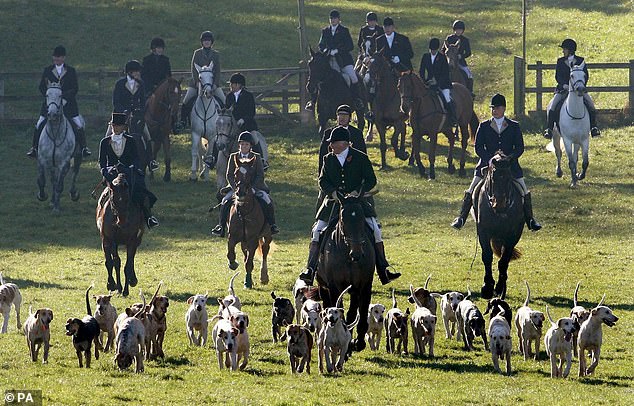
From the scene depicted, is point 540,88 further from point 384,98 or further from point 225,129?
point 225,129

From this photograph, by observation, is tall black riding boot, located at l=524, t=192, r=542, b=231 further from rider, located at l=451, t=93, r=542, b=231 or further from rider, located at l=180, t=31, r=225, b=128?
rider, located at l=180, t=31, r=225, b=128

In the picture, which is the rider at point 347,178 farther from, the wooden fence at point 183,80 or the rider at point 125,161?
the wooden fence at point 183,80

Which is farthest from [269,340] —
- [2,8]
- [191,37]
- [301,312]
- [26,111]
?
[2,8]

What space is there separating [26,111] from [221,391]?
3197 centimetres

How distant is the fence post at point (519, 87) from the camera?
41.9 meters

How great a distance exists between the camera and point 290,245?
2872 cm

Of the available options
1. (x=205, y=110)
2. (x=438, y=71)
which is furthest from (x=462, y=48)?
(x=205, y=110)

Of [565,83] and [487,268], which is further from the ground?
[565,83]

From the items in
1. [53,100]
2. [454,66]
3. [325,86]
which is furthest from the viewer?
[454,66]

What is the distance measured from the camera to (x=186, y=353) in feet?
57.3

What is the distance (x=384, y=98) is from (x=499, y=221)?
47.0ft

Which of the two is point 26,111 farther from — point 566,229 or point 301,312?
point 301,312

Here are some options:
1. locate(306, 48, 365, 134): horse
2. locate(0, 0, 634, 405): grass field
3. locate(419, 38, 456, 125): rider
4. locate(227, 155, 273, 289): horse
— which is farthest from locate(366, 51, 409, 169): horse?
locate(227, 155, 273, 289): horse

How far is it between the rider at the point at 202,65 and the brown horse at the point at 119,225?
1168 cm
